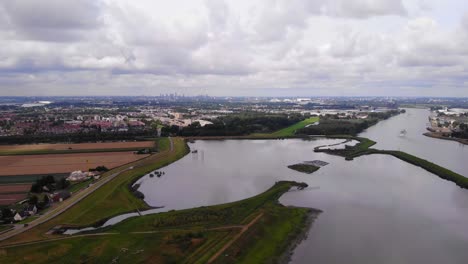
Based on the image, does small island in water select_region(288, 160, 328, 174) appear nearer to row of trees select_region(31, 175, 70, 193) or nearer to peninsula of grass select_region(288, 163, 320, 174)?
peninsula of grass select_region(288, 163, 320, 174)

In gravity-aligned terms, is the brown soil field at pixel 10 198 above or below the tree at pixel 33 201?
below

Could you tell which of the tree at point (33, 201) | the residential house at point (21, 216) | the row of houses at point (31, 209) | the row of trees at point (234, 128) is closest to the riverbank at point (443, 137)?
the row of trees at point (234, 128)

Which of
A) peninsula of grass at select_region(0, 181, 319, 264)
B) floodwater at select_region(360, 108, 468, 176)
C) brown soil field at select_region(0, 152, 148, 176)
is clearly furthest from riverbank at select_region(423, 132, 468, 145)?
brown soil field at select_region(0, 152, 148, 176)

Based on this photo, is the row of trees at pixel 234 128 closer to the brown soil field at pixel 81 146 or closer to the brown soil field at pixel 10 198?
the brown soil field at pixel 81 146

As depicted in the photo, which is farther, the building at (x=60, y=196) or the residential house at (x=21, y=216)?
the building at (x=60, y=196)

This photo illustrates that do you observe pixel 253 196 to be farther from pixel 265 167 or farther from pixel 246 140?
pixel 246 140

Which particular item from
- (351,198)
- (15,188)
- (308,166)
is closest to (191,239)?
(351,198)

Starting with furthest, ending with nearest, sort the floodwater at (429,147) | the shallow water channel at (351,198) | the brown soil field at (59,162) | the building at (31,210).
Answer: the floodwater at (429,147) < the brown soil field at (59,162) < the building at (31,210) < the shallow water channel at (351,198)

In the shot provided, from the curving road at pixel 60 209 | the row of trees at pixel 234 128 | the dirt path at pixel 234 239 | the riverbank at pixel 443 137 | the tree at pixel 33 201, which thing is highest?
the row of trees at pixel 234 128
